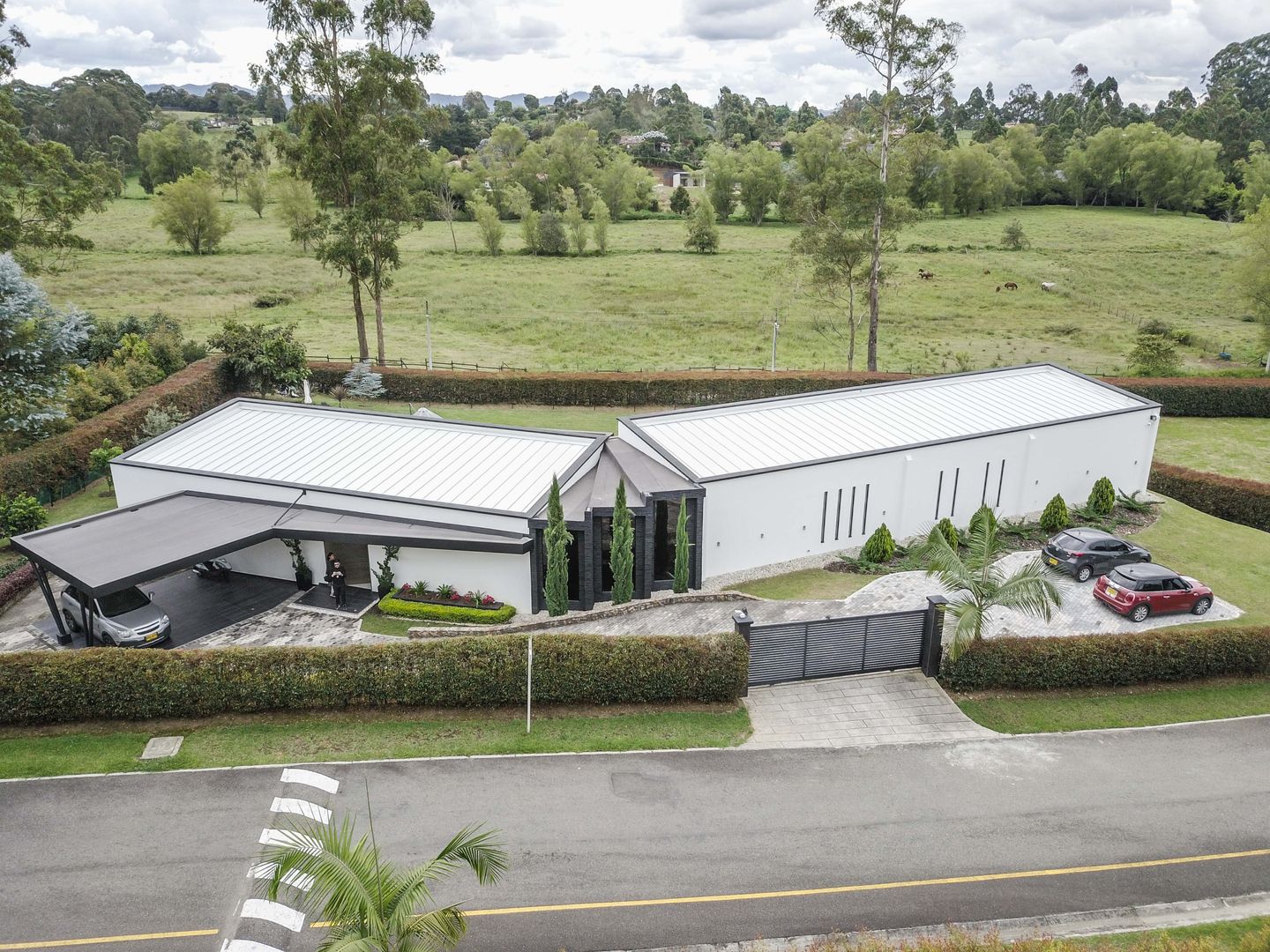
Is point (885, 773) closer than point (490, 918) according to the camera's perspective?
No

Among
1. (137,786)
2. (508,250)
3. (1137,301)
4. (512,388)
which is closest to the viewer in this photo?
(137,786)

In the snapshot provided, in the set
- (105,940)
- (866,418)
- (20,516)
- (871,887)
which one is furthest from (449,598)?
(866,418)

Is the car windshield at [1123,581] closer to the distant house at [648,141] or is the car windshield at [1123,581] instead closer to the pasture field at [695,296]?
the pasture field at [695,296]

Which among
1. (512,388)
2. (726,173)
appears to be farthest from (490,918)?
(726,173)

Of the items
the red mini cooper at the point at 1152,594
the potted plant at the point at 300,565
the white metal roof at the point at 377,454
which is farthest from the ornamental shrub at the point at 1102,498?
the potted plant at the point at 300,565

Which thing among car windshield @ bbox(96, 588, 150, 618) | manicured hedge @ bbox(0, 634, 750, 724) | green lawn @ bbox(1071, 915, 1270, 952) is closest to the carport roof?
car windshield @ bbox(96, 588, 150, 618)

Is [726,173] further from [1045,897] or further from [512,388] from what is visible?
[1045,897]

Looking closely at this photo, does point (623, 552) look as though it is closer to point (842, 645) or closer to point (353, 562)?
point (842, 645)

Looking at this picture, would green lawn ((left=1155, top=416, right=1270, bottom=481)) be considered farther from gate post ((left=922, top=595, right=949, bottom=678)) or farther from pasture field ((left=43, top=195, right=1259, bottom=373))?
gate post ((left=922, top=595, right=949, bottom=678))
